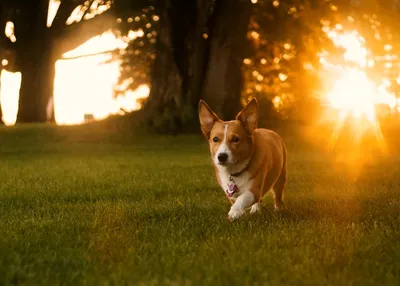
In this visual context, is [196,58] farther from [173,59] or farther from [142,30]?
[142,30]

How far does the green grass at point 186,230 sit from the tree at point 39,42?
665 inches

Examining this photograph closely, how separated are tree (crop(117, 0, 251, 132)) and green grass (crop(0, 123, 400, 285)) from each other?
8.55 metres

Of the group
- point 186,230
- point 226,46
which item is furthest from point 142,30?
point 186,230

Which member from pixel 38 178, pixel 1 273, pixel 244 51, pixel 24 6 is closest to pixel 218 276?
pixel 1 273

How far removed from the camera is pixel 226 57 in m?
23.5

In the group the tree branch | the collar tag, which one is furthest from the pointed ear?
the tree branch

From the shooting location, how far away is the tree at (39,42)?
30984 mm

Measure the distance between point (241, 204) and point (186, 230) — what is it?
74 centimetres

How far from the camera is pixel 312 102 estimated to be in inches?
1106

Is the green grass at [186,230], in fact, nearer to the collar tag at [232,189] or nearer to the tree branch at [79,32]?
the collar tag at [232,189]

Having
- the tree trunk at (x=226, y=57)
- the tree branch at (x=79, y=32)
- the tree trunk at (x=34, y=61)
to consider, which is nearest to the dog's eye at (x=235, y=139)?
the tree trunk at (x=226, y=57)

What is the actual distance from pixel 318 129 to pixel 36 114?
590 inches

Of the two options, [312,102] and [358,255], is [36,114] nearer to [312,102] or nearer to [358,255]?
[312,102]

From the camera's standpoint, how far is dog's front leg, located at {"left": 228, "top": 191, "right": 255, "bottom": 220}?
740cm
